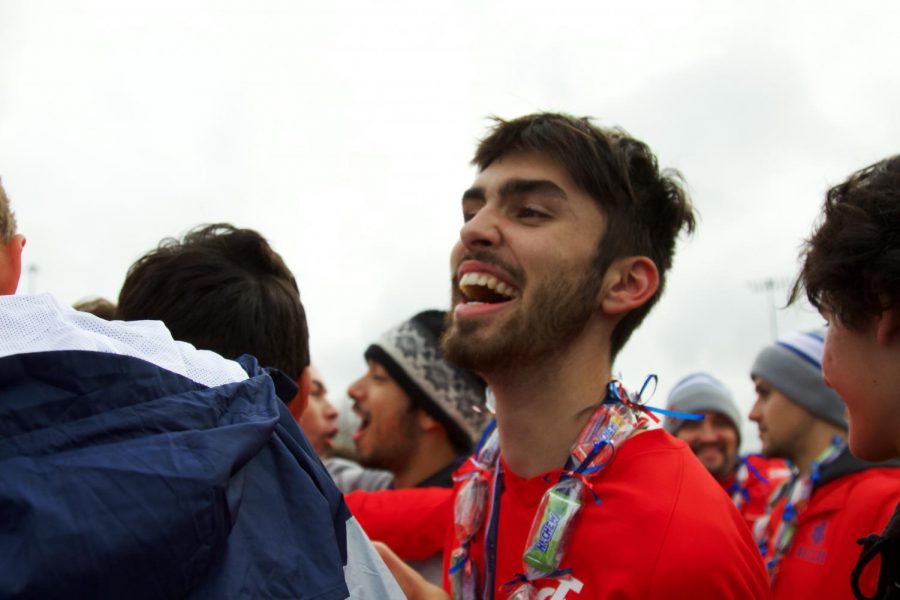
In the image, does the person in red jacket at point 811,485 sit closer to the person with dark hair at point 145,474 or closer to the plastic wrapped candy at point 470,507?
the plastic wrapped candy at point 470,507

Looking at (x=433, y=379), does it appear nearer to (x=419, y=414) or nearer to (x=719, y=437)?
(x=419, y=414)

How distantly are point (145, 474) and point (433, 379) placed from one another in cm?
318

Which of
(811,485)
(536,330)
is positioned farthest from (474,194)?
(811,485)

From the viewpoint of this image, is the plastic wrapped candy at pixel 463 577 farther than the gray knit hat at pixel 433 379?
No

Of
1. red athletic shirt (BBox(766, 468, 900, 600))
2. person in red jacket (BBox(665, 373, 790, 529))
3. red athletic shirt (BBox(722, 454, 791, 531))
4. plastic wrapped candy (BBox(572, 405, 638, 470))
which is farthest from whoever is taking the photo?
person in red jacket (BBox(665, 373, 790, 529))

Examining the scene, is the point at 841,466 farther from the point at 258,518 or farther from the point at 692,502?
the point at 258,518

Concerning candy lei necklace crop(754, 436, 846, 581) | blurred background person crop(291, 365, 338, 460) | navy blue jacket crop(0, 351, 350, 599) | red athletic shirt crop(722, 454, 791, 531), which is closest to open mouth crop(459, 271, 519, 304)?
navy blue jacket crop(0, 351, 350, 599)

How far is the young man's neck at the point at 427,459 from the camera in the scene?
4430mm

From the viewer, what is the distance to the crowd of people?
134cm

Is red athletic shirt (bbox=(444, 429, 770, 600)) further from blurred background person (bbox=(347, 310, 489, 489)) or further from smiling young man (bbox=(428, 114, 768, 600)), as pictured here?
blurred background person (bbox=(347, 310, 489, 489))

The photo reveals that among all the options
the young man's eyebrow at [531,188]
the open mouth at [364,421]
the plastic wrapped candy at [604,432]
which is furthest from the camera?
the open mouth at [364,421]

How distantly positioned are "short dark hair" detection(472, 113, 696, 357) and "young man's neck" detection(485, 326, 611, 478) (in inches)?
13.4

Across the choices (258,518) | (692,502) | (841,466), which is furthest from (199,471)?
(841,466)

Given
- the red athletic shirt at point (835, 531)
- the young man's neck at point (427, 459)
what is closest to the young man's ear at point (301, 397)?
the young man's neck at point (427, 459)
